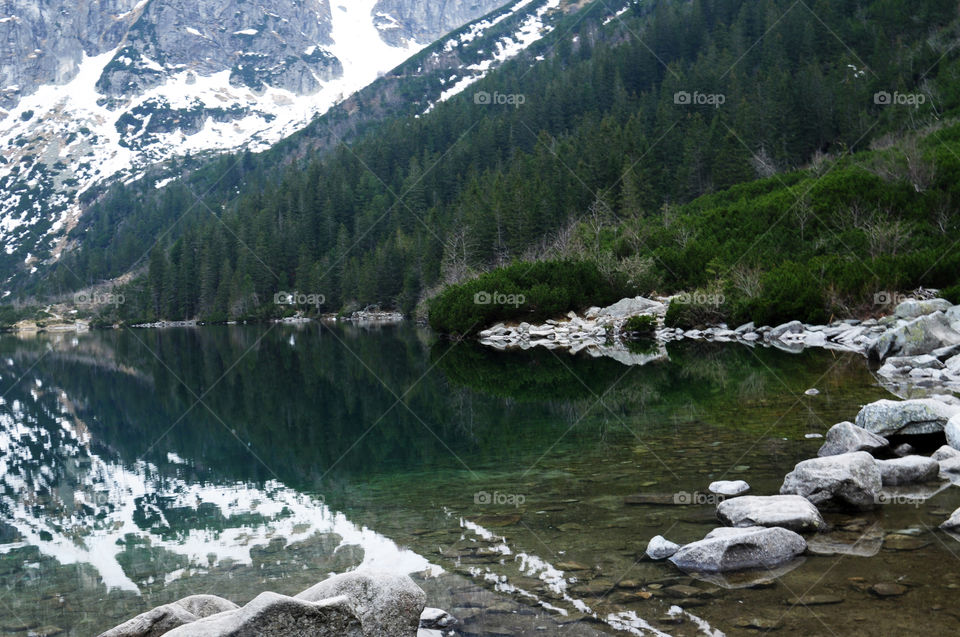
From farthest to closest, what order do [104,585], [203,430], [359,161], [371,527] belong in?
[359,161] → [203,430] → [371,527] → [104,585]

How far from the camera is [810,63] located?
230 ft

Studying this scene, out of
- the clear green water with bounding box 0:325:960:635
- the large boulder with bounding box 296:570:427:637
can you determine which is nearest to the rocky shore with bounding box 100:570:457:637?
the large boulder with bounding box 296:570:427:637

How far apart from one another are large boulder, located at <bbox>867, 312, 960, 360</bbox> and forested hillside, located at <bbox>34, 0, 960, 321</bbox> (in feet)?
25.2

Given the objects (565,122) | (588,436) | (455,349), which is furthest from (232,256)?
(588,436)

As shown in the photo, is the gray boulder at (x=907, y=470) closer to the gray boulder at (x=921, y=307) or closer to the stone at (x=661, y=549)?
the stone at (x=661, y=549)

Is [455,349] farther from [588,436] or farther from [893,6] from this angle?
[893,6]

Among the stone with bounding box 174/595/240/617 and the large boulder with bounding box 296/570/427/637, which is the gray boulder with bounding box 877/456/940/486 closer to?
the large boulder with bounding box 296/570/427/637

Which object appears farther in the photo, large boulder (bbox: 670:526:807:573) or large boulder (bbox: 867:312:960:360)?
large boulder (bbox: 867:312:960:360)

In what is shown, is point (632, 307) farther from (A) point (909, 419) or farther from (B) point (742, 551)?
(B) point (742, 551)

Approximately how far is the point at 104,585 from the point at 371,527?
111 inches

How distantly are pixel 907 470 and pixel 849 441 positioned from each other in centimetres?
97

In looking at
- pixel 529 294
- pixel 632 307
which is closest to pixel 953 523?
pixel 632 307

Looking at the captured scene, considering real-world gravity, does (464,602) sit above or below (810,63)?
below

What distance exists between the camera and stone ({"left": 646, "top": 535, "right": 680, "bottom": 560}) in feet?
20.4
